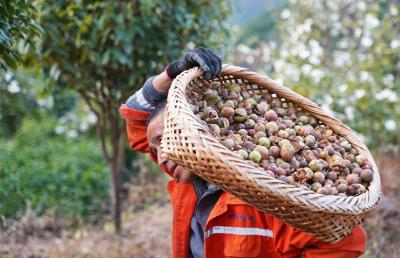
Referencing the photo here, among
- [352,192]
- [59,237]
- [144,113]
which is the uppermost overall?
[144,113]

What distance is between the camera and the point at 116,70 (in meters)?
4.44

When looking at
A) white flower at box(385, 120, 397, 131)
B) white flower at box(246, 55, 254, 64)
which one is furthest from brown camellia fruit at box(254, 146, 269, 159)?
white flower at box(246, 55, 254, 64)

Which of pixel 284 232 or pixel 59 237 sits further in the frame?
pixel 59 237

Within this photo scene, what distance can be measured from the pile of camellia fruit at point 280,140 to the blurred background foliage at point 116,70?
87cm

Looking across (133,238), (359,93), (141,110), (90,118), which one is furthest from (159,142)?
(90,118)

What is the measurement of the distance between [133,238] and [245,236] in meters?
3.34

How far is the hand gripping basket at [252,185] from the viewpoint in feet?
5.69

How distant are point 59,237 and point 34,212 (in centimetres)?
34

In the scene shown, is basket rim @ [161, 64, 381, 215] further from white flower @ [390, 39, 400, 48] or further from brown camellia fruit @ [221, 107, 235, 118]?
white flower @ [390, 39, 400, 48]

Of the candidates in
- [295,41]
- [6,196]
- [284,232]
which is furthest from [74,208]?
[284,232]

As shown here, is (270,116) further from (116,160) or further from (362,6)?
(362,6)

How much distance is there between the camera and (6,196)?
16.6 feet

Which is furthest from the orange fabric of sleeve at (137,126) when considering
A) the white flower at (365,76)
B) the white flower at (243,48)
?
the white flower at (243,48)

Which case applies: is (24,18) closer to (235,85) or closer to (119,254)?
(235,85)
